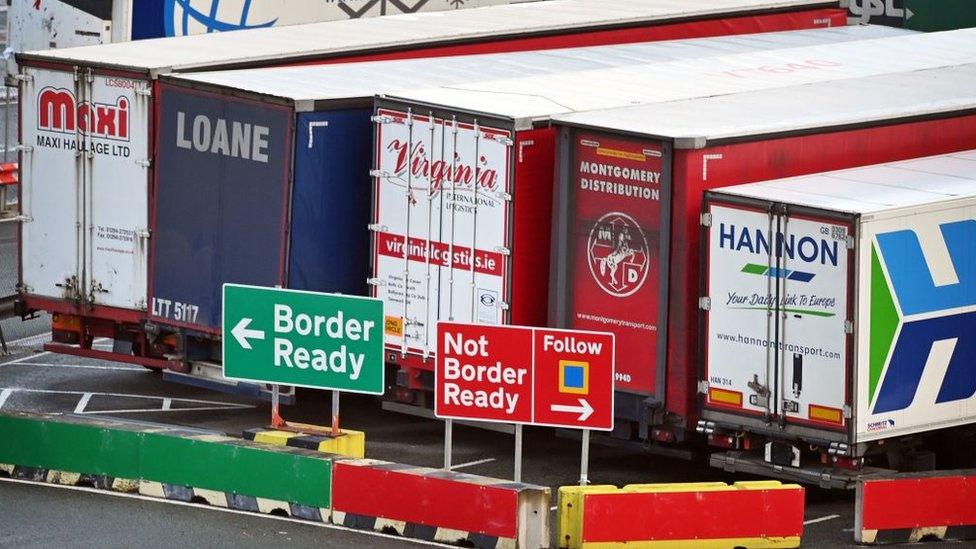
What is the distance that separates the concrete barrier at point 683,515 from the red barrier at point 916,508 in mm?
598

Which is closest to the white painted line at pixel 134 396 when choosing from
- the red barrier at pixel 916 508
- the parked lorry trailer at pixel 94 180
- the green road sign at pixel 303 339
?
the parked lorry trailer at pixel 94 180

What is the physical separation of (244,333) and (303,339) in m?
0.51

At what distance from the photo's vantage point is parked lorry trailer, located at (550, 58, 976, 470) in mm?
17078

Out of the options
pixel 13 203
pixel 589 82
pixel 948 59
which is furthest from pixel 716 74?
pixel 13 203

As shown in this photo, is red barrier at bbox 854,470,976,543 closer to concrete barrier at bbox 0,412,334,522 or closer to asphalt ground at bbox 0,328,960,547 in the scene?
asphalt ground at bbox 0,328,960,547

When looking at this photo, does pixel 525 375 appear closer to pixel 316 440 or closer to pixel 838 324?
pixel 316 440

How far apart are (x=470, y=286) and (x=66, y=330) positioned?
510cm

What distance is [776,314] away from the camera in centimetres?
1648

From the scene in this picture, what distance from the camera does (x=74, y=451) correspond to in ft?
56.3

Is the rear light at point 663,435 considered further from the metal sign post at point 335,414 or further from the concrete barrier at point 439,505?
the metal sign post at point 335,414

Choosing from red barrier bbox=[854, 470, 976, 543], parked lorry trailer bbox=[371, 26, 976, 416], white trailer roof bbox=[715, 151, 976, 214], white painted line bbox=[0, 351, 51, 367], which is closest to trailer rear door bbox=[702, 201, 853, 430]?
white trailer roof bbox=[715, 151, 976, 214]

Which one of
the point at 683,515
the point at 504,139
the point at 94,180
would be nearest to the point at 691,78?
the point at 504,139

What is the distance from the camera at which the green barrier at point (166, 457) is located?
53.1 feet

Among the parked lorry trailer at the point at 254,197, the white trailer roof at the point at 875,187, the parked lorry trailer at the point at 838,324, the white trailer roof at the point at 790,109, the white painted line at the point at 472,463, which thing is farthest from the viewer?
the parked lorry trailer at the point at 254,197
